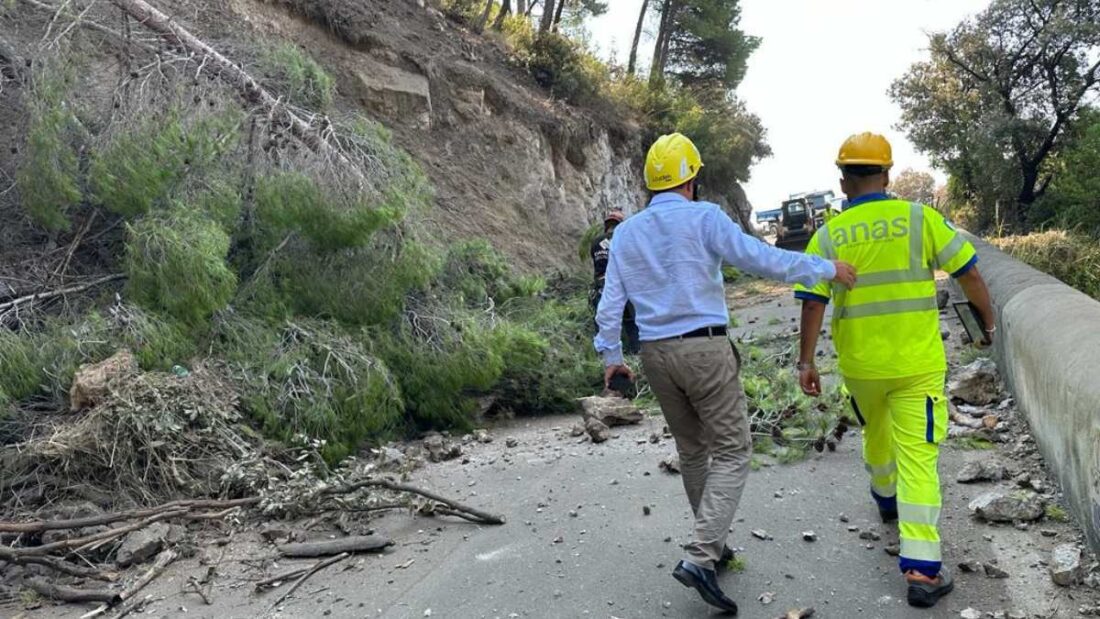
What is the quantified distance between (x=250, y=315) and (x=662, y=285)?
411cm

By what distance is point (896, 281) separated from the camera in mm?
3543

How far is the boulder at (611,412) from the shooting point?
6.80 meters

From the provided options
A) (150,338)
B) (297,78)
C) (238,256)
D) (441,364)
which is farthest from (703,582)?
(297,78)

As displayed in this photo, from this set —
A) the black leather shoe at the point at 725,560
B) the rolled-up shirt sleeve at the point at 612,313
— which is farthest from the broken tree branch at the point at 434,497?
the rolled-up shirt sleeve at the point at 612,313

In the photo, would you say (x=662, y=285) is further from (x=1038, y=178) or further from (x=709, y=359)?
(x=1038, y=178)

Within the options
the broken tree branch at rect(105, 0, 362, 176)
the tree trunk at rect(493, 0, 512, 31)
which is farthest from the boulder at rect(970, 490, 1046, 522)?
the tree trunk at rect(493, 0, 512, 31)

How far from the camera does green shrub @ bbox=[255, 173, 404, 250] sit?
6.73 metres

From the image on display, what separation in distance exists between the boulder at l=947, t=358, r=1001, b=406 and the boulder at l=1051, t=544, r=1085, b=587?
269 cm

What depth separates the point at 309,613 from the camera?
155 inches

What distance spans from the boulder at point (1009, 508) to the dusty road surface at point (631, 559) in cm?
5

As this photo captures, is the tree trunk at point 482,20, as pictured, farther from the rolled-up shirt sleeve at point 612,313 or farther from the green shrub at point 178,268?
the rolled-up shirt sleeve at point 612,313

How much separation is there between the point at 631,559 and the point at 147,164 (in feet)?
14.7

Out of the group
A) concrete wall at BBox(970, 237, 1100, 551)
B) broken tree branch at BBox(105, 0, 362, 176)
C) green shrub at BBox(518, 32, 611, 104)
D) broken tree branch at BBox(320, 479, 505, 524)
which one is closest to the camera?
concrete wall at BBox(970, 237, 1100, 551)

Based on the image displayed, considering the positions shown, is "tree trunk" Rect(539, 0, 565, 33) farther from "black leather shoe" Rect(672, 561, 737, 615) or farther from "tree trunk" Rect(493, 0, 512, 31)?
"black leather shoe" Rect(672, 561, 737, 615)
